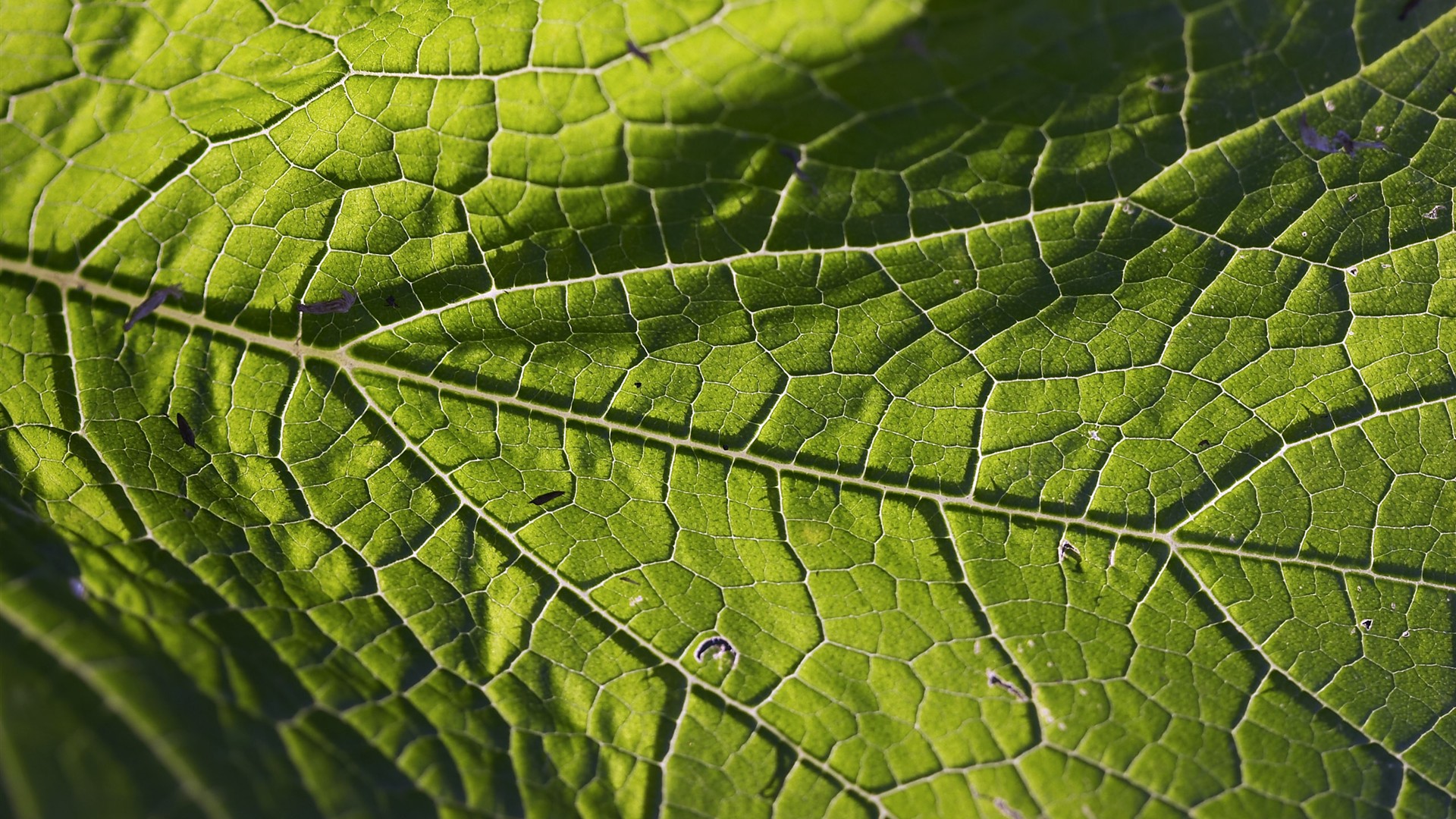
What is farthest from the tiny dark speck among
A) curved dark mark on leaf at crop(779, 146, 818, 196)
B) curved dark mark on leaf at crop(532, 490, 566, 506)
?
curved dark mark on leaf at crop(779, 146, 818, 196)

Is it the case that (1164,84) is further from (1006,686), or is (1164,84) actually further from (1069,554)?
(1006,686)

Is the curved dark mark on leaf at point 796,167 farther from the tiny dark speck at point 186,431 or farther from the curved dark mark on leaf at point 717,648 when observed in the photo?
the tiny dark speck at point 186,431

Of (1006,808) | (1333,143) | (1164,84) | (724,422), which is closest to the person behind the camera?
(1164,84)

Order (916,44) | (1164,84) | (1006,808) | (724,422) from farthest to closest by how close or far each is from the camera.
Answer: (724,422) < (1006,808) < (1164,84) < (916,44)

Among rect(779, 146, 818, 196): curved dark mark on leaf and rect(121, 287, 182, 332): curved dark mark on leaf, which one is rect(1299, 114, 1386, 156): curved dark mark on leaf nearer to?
rect(779, 146, 818, 196): curved dark mark on leaf

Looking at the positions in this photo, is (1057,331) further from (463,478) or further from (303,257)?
(303,257)

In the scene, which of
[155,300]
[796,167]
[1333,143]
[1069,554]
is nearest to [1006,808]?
[1069,554]

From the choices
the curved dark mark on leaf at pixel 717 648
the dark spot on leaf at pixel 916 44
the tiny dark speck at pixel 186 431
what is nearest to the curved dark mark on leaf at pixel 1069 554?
the curved dark mark on leaf at pixel 717 648

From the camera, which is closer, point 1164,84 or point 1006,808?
point 1164,84
